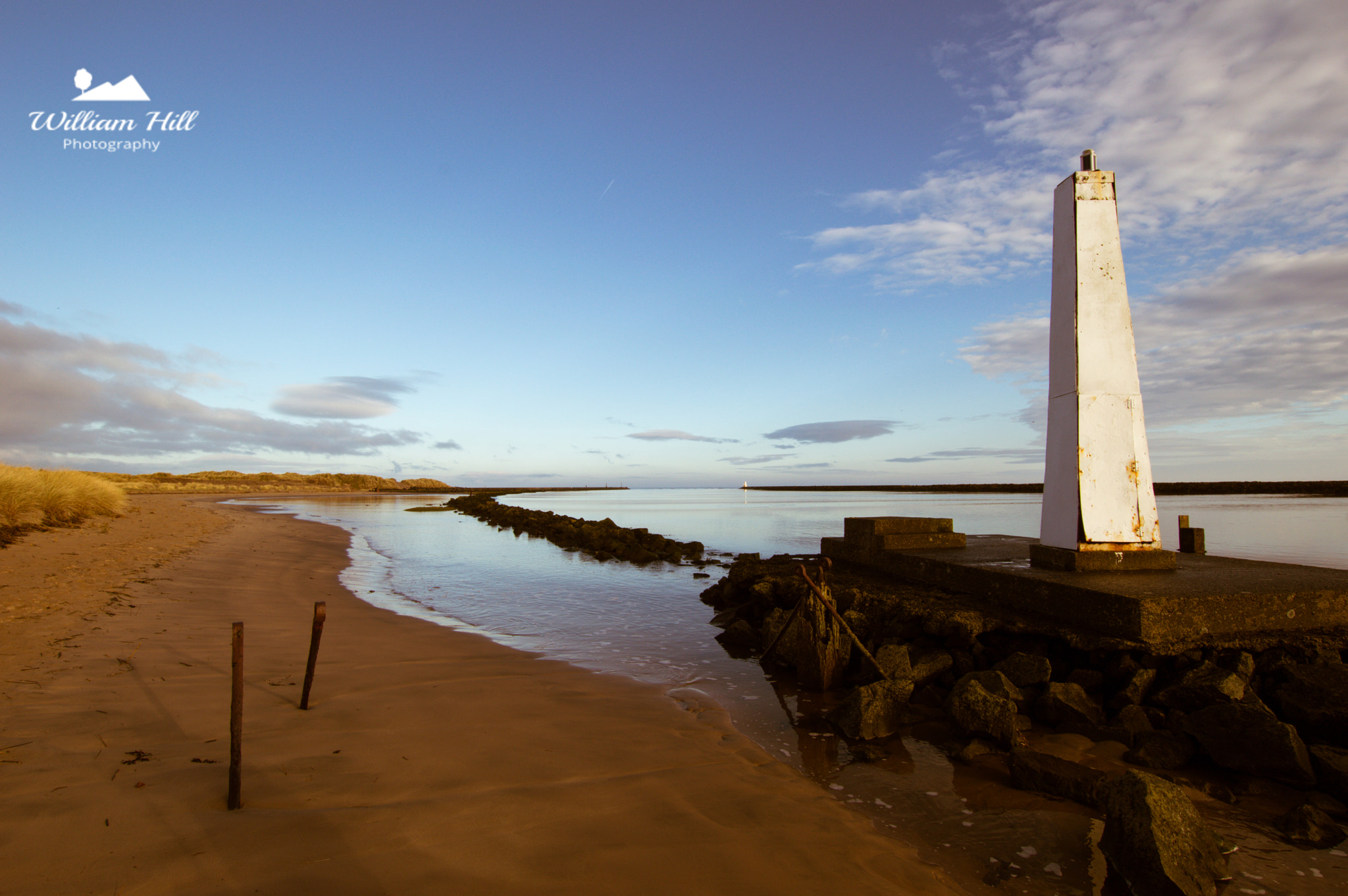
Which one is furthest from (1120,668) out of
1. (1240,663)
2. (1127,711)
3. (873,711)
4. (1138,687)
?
(873,711)

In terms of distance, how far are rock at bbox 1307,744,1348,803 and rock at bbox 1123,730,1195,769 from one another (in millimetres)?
697

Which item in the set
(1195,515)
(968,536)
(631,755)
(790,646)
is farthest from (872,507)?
(631,755)

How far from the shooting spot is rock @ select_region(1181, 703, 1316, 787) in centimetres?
434

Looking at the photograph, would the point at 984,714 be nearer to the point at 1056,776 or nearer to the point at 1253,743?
the point at 1056,776

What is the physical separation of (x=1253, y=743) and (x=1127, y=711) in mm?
797

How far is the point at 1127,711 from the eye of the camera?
16.9 ft

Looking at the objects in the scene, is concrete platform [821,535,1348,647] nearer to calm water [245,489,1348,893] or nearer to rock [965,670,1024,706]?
rock [965,670,1024,706]

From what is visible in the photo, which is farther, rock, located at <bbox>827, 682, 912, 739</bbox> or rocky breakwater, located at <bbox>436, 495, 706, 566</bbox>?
rocky breakwater, located at <bbox>436, 495, 706, 566</bbox>

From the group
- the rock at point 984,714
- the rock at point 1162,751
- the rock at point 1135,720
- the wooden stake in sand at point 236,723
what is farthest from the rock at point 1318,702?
the wooden stake in sand at point 236,723

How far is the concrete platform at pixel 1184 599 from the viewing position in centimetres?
533

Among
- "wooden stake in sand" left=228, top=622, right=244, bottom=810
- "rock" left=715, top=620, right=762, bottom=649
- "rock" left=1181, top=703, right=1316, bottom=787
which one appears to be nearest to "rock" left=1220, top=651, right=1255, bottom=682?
"rock" left=1181, top=703, right=1316, bottom=787

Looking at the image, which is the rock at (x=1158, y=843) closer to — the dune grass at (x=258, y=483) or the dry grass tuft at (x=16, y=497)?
the dry grass tuft at (x=16, y=497)

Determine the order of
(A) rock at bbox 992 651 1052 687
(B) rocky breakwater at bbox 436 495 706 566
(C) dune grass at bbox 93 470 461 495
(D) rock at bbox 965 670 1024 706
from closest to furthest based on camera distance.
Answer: (D) rock at bbox 965 670 1024 706
(A) rock at bbox 992 651 1052 687
(B) rocky breakwater at bbox 436 495 706 566
(C) dune grass at bbox 93 470 461 495

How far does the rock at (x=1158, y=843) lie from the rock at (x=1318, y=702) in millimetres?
2070
